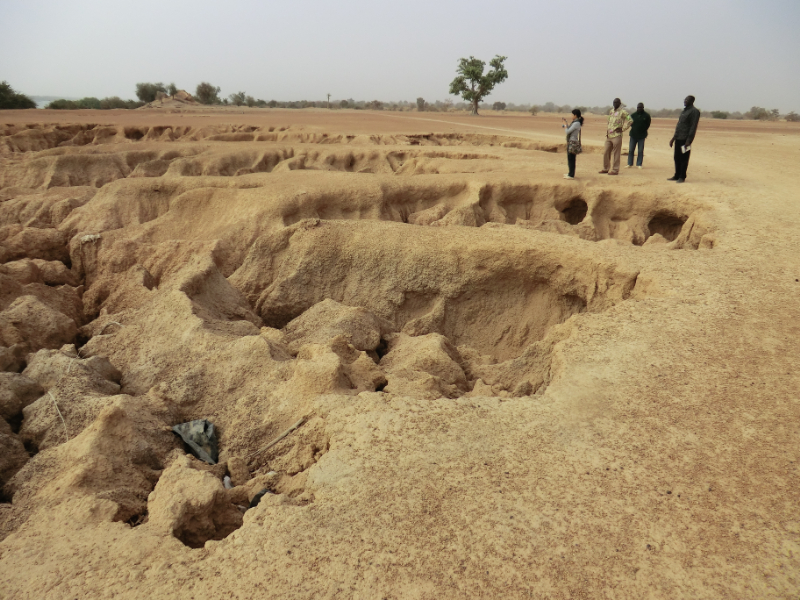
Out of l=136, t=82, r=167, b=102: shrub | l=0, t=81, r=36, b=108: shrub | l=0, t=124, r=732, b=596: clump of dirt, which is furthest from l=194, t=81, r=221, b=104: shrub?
l=0, t=124, r=732, b=596: clump of dirt

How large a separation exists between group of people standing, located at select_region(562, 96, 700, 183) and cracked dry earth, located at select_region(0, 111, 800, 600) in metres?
0.47

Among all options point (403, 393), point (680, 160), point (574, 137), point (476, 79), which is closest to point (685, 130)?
point (680, 160)

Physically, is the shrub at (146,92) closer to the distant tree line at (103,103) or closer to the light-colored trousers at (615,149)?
the distant tree line at (103,103)

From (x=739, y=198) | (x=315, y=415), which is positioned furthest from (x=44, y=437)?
(x=739, y=198)

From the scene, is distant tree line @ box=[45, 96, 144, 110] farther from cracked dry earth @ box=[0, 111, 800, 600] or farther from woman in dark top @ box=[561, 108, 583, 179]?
woman in dark top @ box=[561, 108, 583, 179]

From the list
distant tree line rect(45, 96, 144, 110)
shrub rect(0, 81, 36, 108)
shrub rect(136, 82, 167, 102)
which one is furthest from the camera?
shrub rect(136, 82, 167, 102)

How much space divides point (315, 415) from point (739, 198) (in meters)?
7.32

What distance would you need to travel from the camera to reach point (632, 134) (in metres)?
10.0

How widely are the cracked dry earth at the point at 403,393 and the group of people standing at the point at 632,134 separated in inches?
18.5

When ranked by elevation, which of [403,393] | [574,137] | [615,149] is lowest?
[403,393]

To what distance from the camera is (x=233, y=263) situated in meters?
7.18

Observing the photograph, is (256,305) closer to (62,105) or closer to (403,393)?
(403,393)

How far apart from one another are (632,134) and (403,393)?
8.64 metres

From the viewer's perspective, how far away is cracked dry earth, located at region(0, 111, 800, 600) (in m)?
2.32
